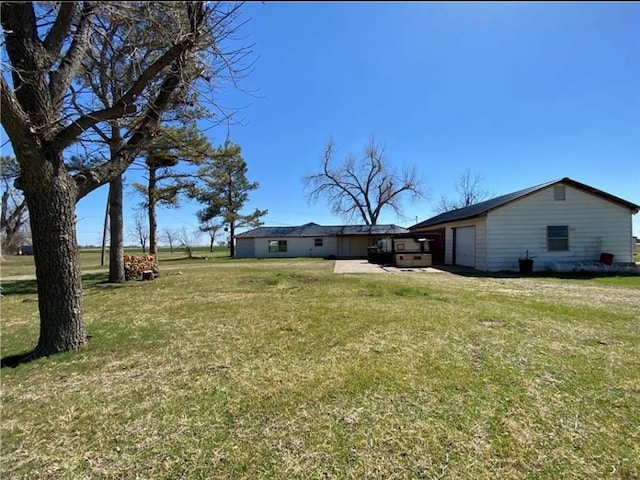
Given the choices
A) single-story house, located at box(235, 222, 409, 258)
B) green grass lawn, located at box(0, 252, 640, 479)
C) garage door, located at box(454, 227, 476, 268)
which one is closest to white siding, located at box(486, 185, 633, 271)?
garage door, located at box(454, 227, 476, 268)

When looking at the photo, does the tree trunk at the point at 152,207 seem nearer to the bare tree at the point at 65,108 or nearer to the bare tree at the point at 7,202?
the bare tree at the point at 7,202

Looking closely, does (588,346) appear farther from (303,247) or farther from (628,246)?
(303,247)

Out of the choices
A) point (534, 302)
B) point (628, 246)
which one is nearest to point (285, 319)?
point (534, 302)

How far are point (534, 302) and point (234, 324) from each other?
5992 mm

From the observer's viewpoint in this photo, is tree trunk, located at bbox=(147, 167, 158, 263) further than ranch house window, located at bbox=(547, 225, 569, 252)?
Yes

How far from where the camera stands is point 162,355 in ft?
14.0

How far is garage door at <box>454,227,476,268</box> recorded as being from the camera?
1556cm

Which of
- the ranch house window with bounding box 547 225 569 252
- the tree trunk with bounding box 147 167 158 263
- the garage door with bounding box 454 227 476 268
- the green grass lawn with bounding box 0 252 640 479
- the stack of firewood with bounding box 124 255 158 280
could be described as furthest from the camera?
the tree trunk with bounding box 147 167 158 263

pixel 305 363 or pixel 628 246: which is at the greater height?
pixel 628 246

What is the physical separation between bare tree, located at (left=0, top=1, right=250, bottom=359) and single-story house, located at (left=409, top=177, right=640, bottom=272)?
12679 millimetres

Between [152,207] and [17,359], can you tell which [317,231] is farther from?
[17,359]

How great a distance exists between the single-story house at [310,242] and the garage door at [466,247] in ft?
42.7

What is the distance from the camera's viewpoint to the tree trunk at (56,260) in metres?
4.16

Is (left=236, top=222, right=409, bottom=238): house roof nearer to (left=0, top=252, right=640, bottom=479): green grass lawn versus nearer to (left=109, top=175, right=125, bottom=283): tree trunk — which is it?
(left=109, top=175, right=125, bottom=283): tree trunk
